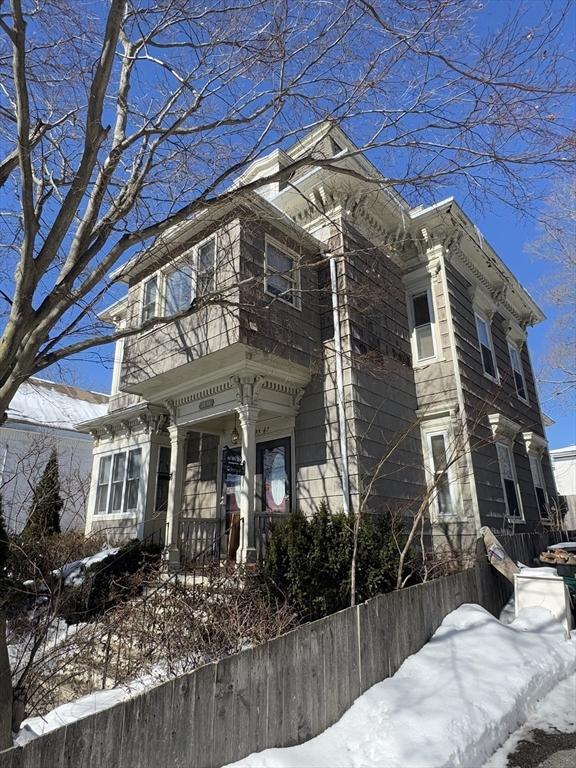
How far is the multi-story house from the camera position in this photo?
9.14m

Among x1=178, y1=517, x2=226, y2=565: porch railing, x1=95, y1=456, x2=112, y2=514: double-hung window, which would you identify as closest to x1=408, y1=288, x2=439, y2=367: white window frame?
x1=178, y1=517, x2=226, y2=565: porch railing

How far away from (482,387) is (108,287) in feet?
32.4

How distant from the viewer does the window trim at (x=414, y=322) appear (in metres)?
11.8

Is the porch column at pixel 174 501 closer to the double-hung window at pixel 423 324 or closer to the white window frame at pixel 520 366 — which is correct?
the double-hung window at pixel 423 324

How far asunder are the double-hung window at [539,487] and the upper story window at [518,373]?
2058mm

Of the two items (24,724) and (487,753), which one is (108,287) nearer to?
(24,724)

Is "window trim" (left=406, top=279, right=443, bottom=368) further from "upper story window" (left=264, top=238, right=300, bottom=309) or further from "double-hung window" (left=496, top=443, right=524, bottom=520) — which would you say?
"upper story window" (left=264, top=238, right=300, bottom=309)

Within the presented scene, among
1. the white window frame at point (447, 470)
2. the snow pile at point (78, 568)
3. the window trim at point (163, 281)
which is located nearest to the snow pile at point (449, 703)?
the white window frame at point (447, 470)

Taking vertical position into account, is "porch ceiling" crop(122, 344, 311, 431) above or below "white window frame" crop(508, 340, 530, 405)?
below

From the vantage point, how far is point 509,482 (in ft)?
42.0

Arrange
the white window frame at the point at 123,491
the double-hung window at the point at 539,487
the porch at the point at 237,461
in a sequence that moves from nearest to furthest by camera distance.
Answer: the porch at the point at 237,461 → the white window frame at the point at 123,491 → the double-hung window at the point at 539,487

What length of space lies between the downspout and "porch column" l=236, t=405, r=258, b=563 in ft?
5.46

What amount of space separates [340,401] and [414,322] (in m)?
4.11

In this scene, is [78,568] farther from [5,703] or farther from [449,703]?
[449,703]
